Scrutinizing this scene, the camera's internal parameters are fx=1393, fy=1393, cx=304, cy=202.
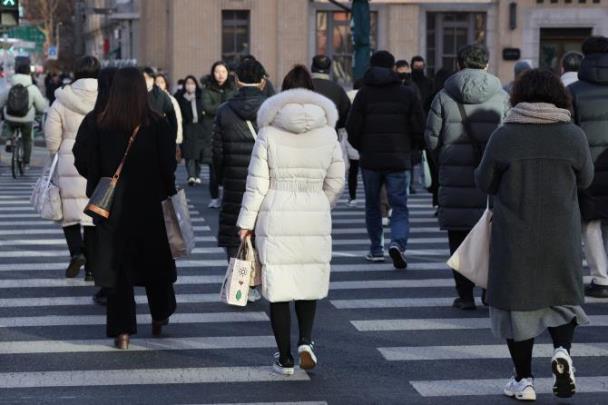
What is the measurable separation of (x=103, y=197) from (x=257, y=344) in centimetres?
139

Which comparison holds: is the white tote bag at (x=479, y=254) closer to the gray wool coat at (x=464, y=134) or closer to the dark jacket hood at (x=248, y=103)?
the gray wool coat at (x=464, y=134)

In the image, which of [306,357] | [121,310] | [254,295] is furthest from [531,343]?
[254,295]

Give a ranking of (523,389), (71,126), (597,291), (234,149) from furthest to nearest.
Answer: (71,126), (597,291), (234,149), (523,389)

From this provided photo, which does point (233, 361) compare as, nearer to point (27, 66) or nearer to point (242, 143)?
point (242, 143)

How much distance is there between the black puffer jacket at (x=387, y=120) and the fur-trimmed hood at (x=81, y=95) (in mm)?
2735

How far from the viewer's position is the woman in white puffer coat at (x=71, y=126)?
11195 mm

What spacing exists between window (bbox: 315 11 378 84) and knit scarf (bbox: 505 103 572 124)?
29.9 meters

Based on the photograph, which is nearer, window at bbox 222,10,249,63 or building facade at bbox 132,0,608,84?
building facade at bbox 132,0,608,84

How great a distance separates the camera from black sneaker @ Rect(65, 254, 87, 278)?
1212cm

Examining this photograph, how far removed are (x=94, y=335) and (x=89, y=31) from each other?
66.4 metres

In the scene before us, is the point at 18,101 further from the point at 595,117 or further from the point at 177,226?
the point at 177,226

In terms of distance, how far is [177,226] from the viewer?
9.15 meters

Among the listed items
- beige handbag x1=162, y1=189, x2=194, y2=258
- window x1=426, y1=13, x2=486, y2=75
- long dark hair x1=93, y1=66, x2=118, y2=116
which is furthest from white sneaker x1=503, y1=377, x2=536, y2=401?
window x1=426, y1=13, x2=486, y2=75

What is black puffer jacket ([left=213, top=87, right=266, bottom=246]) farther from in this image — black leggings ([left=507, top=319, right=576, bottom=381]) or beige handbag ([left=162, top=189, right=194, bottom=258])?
black leggings ([left=507, top=319, right=576, bottom=381])
